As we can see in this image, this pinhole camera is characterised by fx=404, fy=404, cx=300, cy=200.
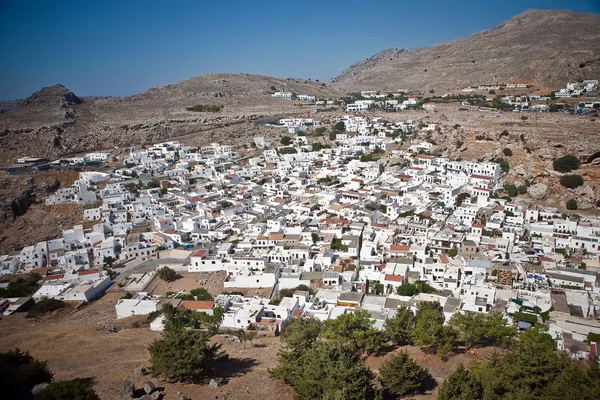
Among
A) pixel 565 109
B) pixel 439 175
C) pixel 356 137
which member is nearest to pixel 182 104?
pixel 356 137

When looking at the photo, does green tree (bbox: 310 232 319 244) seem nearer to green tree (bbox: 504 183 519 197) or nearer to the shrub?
green tree (bbox: 504 183 519 197)

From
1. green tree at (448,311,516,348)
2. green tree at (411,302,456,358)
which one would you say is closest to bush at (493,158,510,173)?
green tree at (448,311,516,348)

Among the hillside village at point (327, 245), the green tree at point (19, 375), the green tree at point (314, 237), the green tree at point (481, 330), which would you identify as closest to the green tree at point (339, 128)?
the hillside village at point (327, 245)

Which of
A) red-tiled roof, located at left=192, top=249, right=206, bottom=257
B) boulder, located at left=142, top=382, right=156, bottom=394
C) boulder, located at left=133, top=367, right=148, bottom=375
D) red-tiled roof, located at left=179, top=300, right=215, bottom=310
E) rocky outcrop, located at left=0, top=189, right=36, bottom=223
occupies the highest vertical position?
rocky outcrop, located at left=0, top=189, right=36, bottom=223

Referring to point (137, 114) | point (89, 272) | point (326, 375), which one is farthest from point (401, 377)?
point (137, 114)

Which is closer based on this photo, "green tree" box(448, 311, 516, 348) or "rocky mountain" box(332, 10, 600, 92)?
"green tree" box(448, 311, 516, 348)

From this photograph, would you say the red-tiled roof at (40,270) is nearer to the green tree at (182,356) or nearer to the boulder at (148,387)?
the green tree at (182,356)

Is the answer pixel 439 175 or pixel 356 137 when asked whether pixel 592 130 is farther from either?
pixel 356 137
